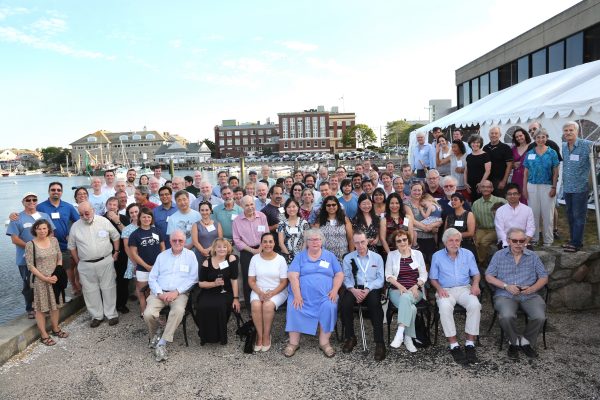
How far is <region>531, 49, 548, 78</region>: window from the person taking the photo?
54.3 ft

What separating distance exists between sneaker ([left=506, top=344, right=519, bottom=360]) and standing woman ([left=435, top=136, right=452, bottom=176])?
4.10 m

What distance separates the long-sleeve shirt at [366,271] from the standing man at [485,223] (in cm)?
177

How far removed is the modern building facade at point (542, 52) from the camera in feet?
45.4

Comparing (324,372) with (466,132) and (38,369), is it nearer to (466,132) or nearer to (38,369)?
(38,369)

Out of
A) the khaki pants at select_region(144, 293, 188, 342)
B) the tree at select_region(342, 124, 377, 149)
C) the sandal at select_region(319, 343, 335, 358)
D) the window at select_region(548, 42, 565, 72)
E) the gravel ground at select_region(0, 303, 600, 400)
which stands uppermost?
the tree at select_region(342, 124, 377, 149)

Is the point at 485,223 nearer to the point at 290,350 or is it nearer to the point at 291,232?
the point at 291,232

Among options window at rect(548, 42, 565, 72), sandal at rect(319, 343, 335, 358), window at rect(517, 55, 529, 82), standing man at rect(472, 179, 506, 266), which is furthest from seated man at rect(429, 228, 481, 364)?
window at rect(517, 55, 529, 82)

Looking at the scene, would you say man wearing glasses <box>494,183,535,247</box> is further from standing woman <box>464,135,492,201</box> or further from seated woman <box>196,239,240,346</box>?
seated woman <box>196,239,240,346</box>

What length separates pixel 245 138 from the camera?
104m

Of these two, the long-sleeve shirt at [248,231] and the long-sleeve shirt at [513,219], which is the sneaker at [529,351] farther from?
the long-sleeve shirt at [248,231]

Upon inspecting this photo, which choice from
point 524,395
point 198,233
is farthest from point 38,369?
point 524,395

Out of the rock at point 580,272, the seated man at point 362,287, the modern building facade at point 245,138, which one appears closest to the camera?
the seated man at point 362,287

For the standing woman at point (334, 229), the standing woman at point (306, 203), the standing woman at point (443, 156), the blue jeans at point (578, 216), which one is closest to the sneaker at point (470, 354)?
the standing woman at point (334, 229)

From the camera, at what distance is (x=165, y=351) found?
4.50 meters
